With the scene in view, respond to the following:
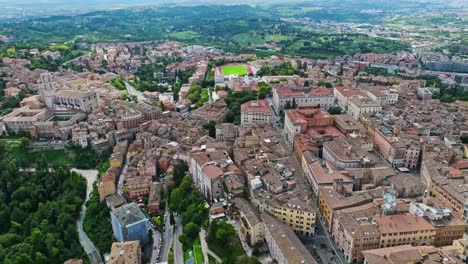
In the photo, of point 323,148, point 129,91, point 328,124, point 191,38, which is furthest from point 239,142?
point 191,38

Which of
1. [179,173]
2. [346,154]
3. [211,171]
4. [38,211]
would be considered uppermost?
[211,171]

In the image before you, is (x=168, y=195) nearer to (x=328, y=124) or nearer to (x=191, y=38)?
(x=328, y=124)

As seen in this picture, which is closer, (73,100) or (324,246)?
(324,246)

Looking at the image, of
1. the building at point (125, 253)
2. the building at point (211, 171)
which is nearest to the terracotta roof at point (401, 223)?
the building at point (211, 171)

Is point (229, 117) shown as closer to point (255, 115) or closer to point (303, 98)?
point (255, 115)

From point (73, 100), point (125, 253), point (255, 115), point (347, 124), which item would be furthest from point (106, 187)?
point (347, 124)
